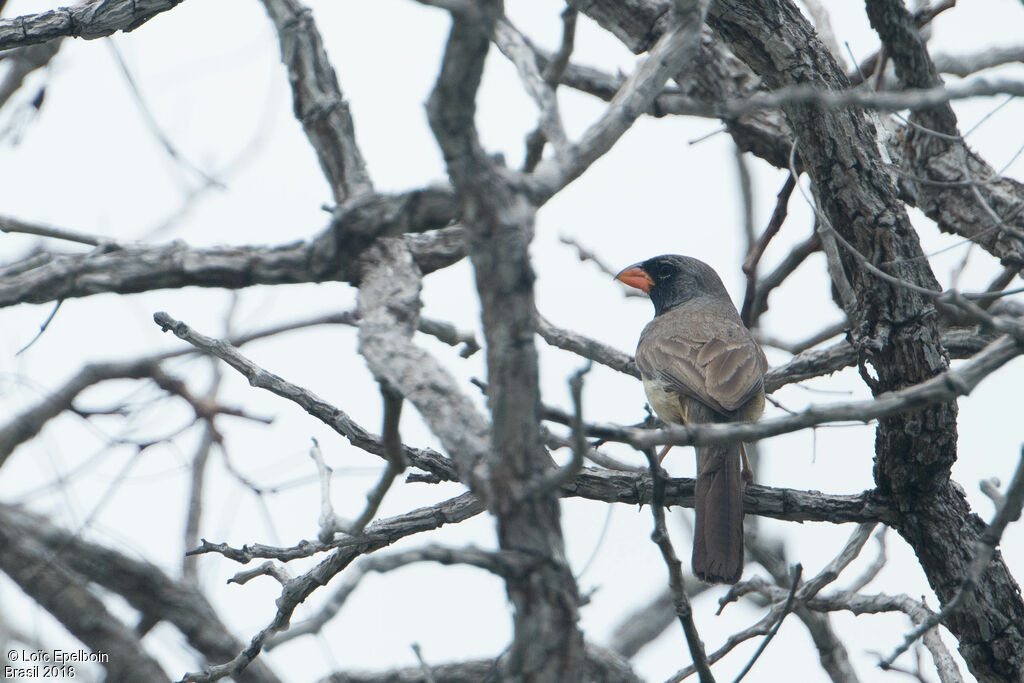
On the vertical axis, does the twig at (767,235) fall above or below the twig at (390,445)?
above

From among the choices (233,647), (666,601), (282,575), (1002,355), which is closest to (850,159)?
(1002,355)

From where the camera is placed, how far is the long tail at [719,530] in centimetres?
475

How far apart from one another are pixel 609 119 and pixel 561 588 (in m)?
1.18

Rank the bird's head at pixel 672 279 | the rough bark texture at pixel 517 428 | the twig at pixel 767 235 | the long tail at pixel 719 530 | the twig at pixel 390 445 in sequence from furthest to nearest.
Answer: the bird's head at pixel 672 279 < the twig at pixel 767 235 < the long tail at pixel 719 530 < the twig at pixel 390 445 < the rough bark texture at pixel 517 428

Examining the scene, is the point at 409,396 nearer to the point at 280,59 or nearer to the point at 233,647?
the point at 280,59

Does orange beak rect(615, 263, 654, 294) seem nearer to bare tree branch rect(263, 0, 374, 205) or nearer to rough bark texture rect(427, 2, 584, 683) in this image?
bare tree branch rect(263, 0, 374, 205)

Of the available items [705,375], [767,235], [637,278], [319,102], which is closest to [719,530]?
[705,375]

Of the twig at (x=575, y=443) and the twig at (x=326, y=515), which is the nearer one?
the twig at (x=575, y=443)

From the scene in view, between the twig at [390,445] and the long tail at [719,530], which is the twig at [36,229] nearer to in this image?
the twig at [390,445]

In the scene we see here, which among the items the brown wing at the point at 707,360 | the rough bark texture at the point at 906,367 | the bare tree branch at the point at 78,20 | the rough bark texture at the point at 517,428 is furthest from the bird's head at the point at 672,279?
the rough bark texture at the point at 517,428

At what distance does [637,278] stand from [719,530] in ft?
11.7

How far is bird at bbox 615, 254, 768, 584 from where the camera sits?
479 centimetres

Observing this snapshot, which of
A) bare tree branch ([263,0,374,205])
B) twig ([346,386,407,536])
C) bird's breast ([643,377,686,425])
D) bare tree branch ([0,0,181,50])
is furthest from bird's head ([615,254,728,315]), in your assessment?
twig ([346,386,407,536])

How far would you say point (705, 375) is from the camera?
19.6 ft
